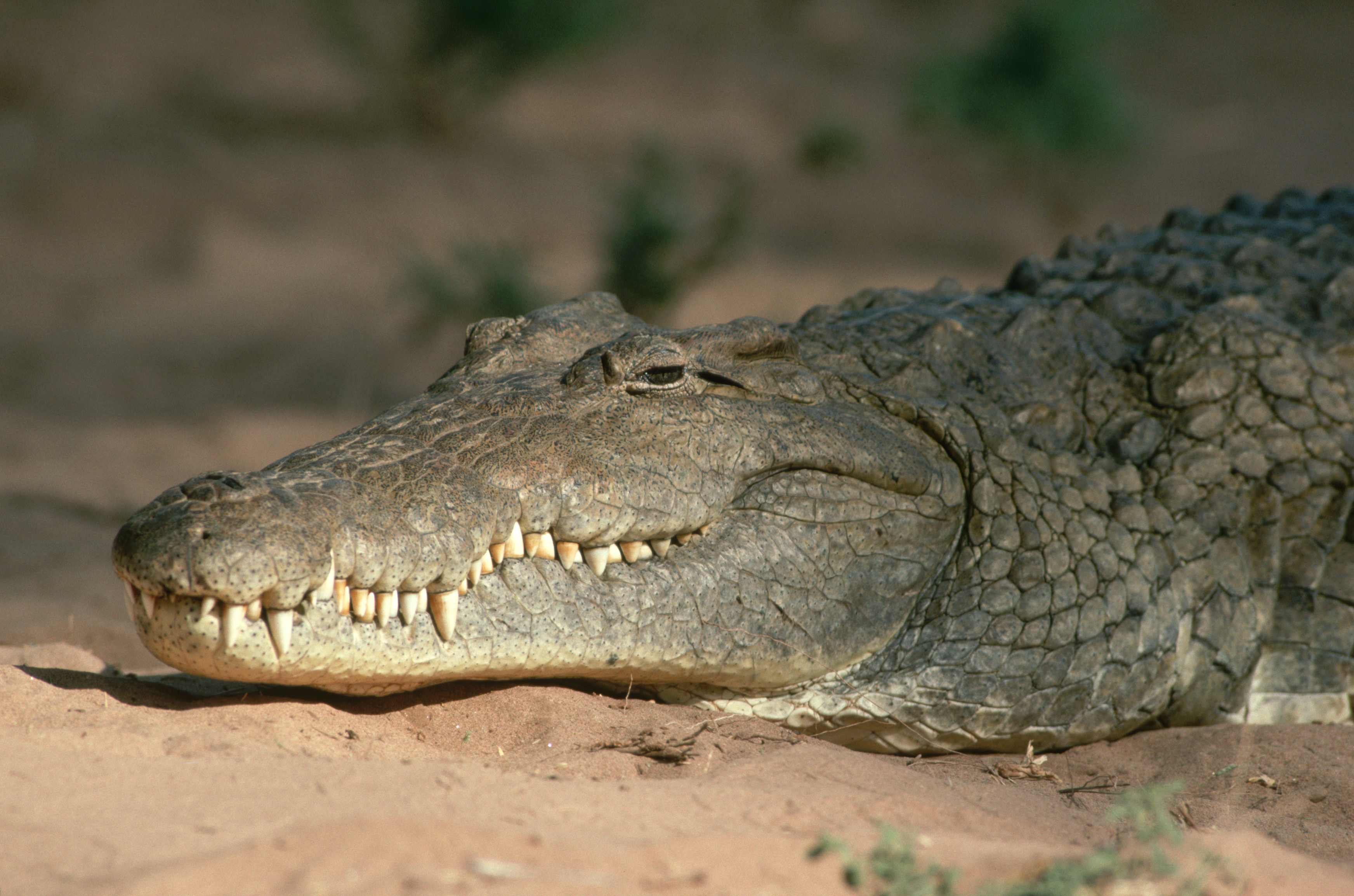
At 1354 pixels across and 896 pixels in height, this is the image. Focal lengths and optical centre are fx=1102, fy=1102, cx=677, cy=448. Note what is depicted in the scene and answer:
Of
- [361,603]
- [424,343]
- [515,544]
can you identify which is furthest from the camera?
[424,343]

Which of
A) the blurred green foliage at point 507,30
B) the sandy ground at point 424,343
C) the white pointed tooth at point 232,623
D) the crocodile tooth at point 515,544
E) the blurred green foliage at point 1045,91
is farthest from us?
the blurred green foliage at point 1045,91

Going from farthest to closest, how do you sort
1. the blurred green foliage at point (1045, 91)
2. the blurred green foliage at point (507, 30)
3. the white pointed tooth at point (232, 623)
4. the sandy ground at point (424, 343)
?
1. the blurred green foliage at point (1045, 91)
2. the blurred green foliage at point (507, 30)
3. the white pointed tooth at point (232, 623)
4. the sandy ground at point (424, 343)

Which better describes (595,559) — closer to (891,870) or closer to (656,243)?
(891,870)

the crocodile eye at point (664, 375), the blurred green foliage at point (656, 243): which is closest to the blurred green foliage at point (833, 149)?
the blurred green foliage at point (656, 243)

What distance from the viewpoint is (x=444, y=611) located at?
235 centimetres

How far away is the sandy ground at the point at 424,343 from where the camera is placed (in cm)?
178

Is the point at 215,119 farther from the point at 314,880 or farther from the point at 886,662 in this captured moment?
the point at 314,880

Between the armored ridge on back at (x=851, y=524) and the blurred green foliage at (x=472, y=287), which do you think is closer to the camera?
the armored ridge on back at (x=851, y=524)

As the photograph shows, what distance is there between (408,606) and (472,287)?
612cm

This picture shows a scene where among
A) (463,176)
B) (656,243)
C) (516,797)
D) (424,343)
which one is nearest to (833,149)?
(463,176)

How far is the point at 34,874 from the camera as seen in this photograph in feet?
5.47

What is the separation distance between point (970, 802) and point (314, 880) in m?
1.35

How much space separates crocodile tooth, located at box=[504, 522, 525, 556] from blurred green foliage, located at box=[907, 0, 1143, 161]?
1094 centimetres

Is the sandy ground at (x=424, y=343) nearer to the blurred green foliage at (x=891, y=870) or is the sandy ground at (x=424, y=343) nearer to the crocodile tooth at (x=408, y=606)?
the blurred green foliage at (x=891, y=870)
